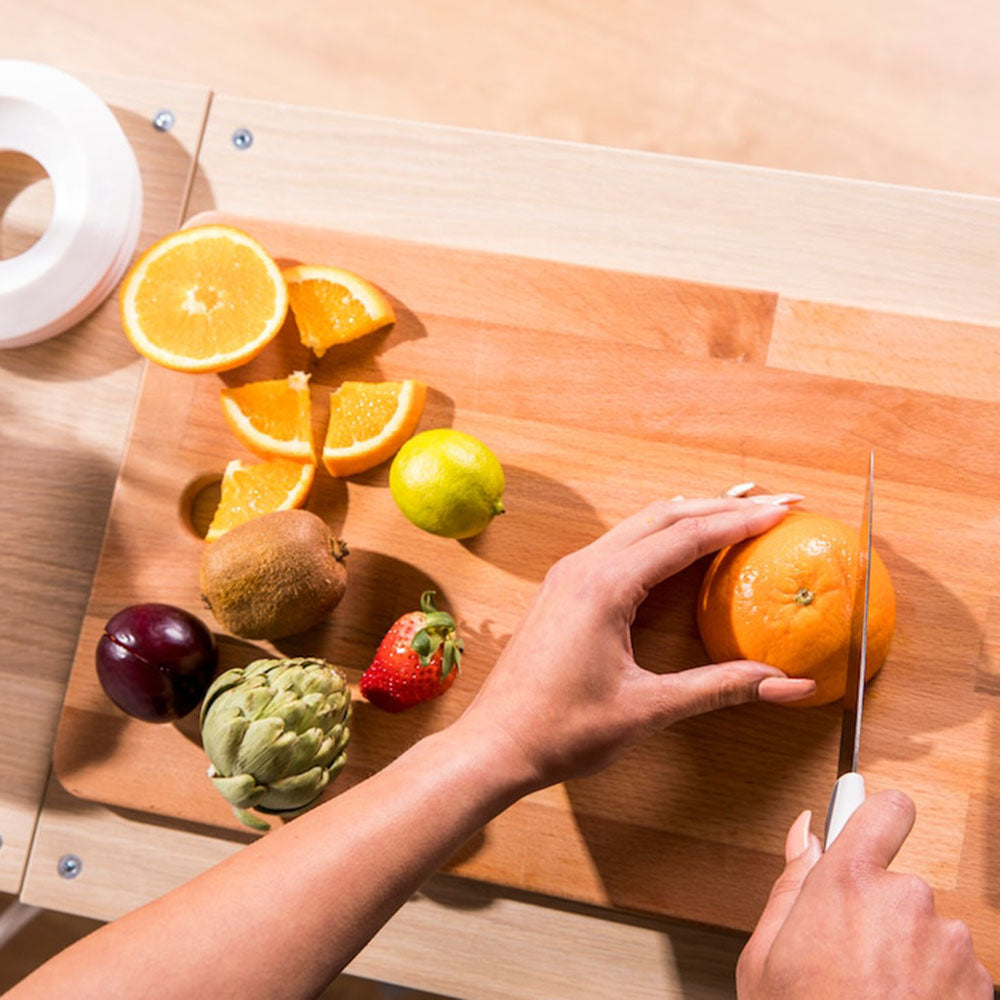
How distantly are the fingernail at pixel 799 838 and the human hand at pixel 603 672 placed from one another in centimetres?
12

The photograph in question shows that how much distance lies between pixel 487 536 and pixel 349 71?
87 cm

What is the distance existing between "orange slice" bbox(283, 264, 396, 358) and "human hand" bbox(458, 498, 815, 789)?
375 millimetres

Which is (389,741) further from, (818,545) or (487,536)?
(818,545)

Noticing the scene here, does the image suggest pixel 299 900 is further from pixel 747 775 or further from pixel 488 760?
pixel 747 775

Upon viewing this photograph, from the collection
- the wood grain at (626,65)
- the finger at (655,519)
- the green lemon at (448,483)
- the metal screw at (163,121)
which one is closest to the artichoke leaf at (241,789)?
the green lemon at (448,483)

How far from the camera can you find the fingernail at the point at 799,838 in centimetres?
105

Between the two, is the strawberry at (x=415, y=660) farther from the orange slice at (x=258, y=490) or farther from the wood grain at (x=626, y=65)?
the wood grain at (x=626, y=65)

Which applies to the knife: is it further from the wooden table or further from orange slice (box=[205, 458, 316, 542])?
orange slice (box=[205, 458, 316, 542])

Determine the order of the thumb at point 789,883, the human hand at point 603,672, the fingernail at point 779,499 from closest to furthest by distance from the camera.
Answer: the thumb at point 789,883, the human hand at point 603,672, the fingernail at point 779,499

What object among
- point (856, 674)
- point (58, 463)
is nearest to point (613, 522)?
point (856, 674)

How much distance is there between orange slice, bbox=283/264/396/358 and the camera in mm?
1245

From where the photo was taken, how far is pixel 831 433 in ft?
3.98

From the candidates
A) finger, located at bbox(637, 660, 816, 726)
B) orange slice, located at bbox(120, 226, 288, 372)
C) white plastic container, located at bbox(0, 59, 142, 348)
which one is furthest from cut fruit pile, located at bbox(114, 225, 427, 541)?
finger, located at bbox(637, 660, 816, 726)

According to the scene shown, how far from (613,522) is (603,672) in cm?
21
